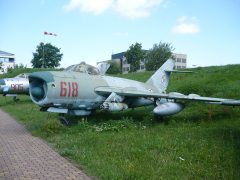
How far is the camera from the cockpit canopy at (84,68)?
1265 cm

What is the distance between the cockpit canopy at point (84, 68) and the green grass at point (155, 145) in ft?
6.50

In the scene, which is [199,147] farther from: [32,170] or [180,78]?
[180,78]

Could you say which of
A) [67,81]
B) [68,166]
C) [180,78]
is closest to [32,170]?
[68,166]

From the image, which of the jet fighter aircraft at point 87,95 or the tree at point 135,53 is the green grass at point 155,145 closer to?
the jet fighter aircraft at point 87,95

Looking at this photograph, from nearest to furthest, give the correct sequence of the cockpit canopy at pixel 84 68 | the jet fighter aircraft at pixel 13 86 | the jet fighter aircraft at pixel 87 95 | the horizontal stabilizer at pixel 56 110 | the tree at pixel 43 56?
the jet fighter aircraft at pixel 87 95, the horizontal stabilizer at pixel 56 110, the cockpit canopy at pixel 84 68, the jet fighter aircraft at pixel 13 86, the tree at pixel 43 56

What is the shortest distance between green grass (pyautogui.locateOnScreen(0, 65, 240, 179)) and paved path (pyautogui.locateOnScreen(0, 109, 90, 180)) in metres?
0.31

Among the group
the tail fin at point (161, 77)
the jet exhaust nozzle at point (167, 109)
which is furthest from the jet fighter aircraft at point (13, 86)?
the jet exhaust nozzle at point (167, 109)

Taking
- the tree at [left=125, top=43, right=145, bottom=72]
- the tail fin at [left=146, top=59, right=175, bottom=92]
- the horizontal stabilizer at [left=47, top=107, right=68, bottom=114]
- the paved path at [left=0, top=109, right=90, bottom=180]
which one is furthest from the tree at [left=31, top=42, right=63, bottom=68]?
the paved path at [left=0, top=109, right=90, bottom=180]

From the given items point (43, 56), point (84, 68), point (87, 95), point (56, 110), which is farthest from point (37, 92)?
point (43, 56)

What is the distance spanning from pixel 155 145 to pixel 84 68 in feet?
18.3

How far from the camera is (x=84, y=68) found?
1286cm

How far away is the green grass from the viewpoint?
20.9ft

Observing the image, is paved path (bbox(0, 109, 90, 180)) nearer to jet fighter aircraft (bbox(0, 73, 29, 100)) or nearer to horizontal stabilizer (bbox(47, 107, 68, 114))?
horizontal stabilizer (bbox(47, 107, 68, 114))

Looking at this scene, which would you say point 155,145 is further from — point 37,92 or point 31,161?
point 37,92
